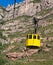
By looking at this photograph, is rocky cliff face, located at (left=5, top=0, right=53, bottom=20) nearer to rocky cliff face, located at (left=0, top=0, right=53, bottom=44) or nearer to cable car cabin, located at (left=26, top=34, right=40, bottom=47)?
rocky cliff face, located at (left=0, top=0, right=53, bottom=44)

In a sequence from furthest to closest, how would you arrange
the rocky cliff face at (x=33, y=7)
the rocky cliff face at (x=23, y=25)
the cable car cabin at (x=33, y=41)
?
the rocky cliff face at (x=33, y=7) < the rocky cliff face at (x=23, y=25) < the cable car cabin at (x=33, y=41)

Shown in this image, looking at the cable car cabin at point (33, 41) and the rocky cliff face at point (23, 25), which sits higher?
the rocky cliff face at point (23, 25)

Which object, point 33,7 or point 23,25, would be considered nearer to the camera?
point 23,25

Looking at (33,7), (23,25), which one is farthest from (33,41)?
(33,7)

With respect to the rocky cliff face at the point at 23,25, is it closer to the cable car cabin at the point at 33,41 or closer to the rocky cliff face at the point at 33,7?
the rocky cliff face at the point at 33,7

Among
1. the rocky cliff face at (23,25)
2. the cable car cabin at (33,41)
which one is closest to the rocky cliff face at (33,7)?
the rocky cliff face at (23,25)

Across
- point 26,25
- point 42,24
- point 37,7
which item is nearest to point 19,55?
point 42,24

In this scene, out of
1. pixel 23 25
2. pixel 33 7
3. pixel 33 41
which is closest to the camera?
pixel 33 41

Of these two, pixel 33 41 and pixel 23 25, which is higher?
pixel 23 25

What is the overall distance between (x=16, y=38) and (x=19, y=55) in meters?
34.5

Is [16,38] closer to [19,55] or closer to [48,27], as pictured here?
[48,27]

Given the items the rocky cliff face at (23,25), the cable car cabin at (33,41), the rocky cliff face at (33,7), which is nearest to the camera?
the cable car cabin at (33,41)

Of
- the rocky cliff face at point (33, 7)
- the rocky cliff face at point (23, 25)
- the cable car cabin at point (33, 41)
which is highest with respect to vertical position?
the rocky cliff face at point (33, 7)

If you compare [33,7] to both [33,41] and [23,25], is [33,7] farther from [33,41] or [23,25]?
[33,41]
